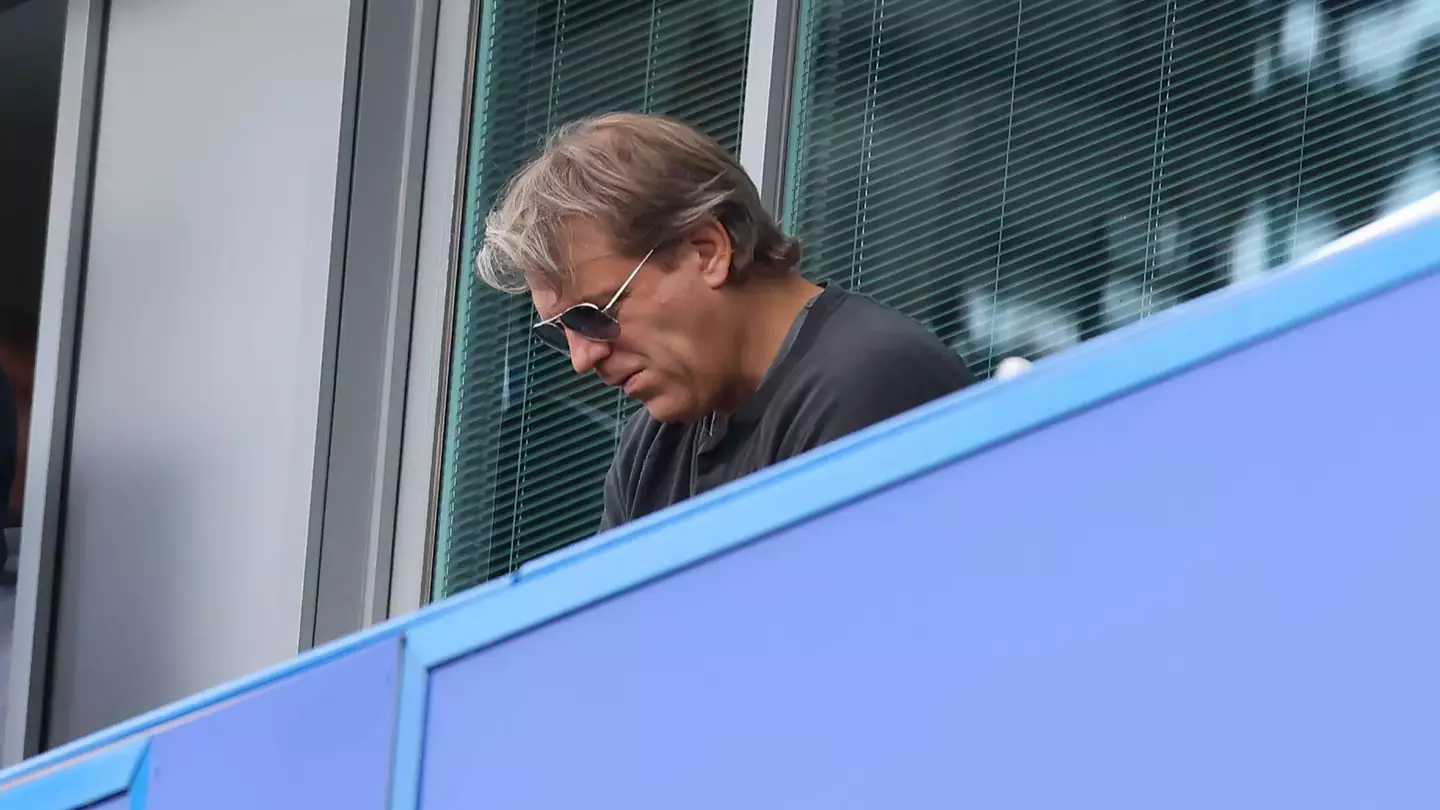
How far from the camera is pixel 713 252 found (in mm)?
1820

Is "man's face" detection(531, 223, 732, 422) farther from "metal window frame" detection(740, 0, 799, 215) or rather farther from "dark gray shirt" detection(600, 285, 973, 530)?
"metal window frame" detection(740, 0, 799, 215)

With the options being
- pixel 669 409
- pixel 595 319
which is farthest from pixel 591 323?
pixel 669 409

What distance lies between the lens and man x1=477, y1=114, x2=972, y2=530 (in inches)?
70.1

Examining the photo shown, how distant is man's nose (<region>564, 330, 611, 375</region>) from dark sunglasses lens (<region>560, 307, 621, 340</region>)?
Answer: 0.01 meters

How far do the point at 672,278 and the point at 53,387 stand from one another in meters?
2.39

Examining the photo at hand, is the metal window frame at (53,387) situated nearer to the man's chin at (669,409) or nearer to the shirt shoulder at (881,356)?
the man's chin at (669,409)

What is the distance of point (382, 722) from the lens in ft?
3.43

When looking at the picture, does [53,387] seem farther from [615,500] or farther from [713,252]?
[713,252]

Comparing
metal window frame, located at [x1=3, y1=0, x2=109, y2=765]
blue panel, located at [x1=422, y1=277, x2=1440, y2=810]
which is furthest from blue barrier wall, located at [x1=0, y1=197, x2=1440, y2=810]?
metal window frame, located at [x1=3, y1=0, x2=109, y2=765]

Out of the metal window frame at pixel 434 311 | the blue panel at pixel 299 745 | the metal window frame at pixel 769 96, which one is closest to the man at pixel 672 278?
the blue panel at pixel 299 745

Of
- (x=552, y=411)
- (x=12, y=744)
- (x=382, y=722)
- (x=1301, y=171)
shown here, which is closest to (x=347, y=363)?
(x=552, y=411)

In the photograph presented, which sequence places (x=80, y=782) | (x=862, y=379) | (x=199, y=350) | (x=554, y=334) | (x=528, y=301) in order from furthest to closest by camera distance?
(x=199, y=350) < (x=528, y=301) < (x=554, y=334) < (x=862, y=379) < (x=80, y=782)

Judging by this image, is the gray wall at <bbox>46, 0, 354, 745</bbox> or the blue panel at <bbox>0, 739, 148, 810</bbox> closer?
the blue panel at <bbox>0, 739, 148, 810</bbox>

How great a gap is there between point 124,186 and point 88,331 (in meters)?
0.34
